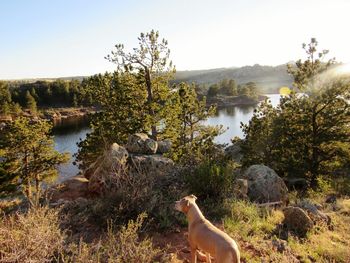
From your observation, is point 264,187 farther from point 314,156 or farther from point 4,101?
point 4,101

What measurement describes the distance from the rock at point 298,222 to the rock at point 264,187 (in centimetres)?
301

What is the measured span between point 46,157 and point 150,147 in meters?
15.3

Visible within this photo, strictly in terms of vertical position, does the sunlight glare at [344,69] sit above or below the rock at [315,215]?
above

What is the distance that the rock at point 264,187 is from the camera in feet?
33.9

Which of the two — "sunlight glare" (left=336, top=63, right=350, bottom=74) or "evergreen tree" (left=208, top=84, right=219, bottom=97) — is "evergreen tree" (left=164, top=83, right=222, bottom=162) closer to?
"sunlight glare" (left=336, top=63, right=350, bottom=74)

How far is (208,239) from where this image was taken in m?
4.25

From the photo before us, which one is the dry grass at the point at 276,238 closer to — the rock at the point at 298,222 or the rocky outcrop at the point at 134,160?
the rock at the point at 298,222

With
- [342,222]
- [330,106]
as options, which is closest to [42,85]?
[330,106]

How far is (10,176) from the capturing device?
77.0ft

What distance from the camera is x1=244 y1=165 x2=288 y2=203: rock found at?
10.3 meters

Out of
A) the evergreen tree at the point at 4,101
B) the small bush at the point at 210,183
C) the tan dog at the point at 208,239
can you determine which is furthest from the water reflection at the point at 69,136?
the tan dog at the point at 208,239

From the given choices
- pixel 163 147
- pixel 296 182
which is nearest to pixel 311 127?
pixel 296 182

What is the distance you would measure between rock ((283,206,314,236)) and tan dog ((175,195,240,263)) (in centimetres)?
288

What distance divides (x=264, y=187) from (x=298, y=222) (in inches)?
156
